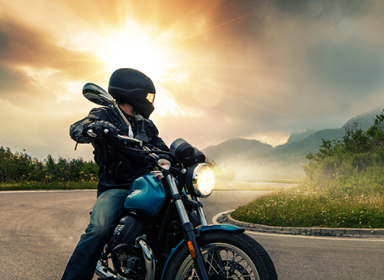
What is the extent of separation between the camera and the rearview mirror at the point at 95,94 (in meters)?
2.30

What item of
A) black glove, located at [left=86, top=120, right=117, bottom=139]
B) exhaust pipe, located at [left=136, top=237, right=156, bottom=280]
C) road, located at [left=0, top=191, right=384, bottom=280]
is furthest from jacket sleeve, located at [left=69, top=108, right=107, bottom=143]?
road, located at [left=0, top=191, right=384, bottom=280]

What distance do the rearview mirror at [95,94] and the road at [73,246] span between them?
9.62 feet

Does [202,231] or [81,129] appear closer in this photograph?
[202,231]

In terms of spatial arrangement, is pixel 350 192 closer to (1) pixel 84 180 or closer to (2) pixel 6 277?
(2) pixel 6 277

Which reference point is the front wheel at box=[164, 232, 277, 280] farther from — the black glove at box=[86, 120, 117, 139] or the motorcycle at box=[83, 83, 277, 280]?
the black glove at box=[86, 120, 117, 139]

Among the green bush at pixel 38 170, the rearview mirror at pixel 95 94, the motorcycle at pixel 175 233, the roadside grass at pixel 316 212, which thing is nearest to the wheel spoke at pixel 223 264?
the motorcycle at pixel 175 233

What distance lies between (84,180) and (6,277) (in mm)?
15130

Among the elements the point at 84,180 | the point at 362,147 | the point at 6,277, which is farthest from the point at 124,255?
the point at 362,147

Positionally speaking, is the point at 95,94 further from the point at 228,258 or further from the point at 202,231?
the point at 228,258

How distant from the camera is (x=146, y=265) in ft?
7.15

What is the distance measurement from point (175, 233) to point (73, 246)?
13.0ft

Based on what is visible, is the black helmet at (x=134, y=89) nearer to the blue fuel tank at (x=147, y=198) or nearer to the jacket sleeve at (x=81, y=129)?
the jacket sleeve at (x=81, y=129)

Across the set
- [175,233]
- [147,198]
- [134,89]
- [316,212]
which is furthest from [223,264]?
[316,212]

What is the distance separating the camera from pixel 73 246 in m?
5.32
